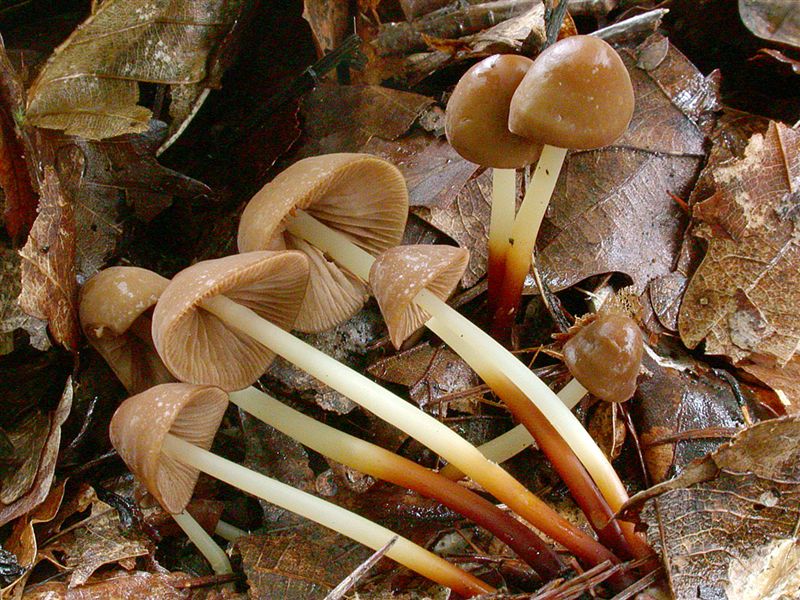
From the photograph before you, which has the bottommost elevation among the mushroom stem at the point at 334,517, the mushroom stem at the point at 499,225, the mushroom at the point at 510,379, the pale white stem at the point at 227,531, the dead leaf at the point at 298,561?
the pale white stem at the point at 227,531

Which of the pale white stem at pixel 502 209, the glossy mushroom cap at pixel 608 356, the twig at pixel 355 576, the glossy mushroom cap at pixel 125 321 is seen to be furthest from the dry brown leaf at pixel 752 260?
the glossy mushroom cap at pixel 125 321

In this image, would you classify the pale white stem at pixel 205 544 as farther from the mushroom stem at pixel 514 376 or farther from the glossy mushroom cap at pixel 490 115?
the glossy mushroom cap at pixel 490 115

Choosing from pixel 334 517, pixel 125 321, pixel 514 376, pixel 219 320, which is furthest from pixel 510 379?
pixel 125 321

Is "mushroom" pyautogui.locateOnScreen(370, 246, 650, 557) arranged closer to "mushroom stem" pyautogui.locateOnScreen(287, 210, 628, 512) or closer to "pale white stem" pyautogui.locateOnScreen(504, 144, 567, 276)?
"mushroom stem" pyautogui.locateOnScreen(287, 210, 628, 512)

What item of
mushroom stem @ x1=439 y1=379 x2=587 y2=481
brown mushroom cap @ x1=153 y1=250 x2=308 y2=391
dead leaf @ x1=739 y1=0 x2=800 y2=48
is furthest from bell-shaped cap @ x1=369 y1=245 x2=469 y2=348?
dead leaf @ x1=739 y1=0 x2=800 y2=48

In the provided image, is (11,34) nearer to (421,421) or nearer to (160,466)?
(160,466)

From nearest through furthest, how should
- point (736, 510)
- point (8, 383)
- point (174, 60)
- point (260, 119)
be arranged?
point (736, 510)
point (8, 383)
point (174, 60)
point (260, 119)

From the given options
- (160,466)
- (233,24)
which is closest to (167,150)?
(233,24)

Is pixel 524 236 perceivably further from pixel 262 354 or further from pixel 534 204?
pixel 262 354
